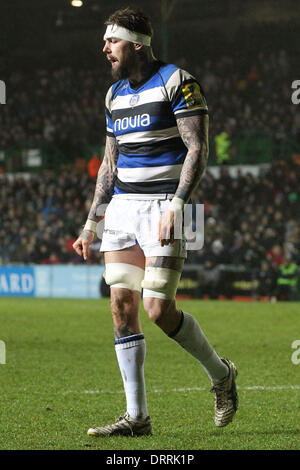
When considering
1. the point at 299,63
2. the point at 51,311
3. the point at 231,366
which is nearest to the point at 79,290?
the point at 51,311

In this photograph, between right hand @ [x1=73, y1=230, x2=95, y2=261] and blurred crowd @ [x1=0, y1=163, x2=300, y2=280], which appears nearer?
right hand @ [x1=73, y1=230, x2=95, y2=261]

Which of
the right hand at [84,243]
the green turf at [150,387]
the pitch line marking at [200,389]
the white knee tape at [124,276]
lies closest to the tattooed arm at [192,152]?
the white knee tape at [124,276]

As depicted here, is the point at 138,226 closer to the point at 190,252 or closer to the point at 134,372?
the point at 134,372

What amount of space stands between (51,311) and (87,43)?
17.9 meters

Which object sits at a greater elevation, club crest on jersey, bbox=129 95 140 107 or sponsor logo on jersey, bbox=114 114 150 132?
club crest on jersey, bbox=129 95 140 107

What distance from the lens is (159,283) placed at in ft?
14.1

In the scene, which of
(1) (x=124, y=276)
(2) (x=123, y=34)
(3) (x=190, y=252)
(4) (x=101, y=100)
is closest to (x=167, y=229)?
(1) (x=124, y=276)

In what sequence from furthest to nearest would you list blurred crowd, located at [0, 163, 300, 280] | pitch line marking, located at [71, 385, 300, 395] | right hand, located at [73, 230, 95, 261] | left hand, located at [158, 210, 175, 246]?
blurred crowd, located at [0, 163, 300, 280] < pitch line marking, located at [71, 385, 300, 395] < right hand, located at [73, 230, 95, 261] < left hand, located at [158, 210, 175, 246]

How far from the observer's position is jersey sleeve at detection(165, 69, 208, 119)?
170 inches

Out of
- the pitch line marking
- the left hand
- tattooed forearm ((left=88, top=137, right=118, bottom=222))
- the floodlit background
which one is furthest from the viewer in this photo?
the pitch line marking

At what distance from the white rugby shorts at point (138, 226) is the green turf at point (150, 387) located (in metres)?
0.96

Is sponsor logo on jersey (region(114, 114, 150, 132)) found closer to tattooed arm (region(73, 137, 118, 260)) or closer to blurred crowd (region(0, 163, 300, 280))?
tattooed arm (region(73, 137, 118, 260))

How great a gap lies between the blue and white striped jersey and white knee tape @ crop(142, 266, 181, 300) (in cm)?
44

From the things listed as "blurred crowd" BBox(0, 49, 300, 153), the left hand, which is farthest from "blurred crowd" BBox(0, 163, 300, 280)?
the left hand
